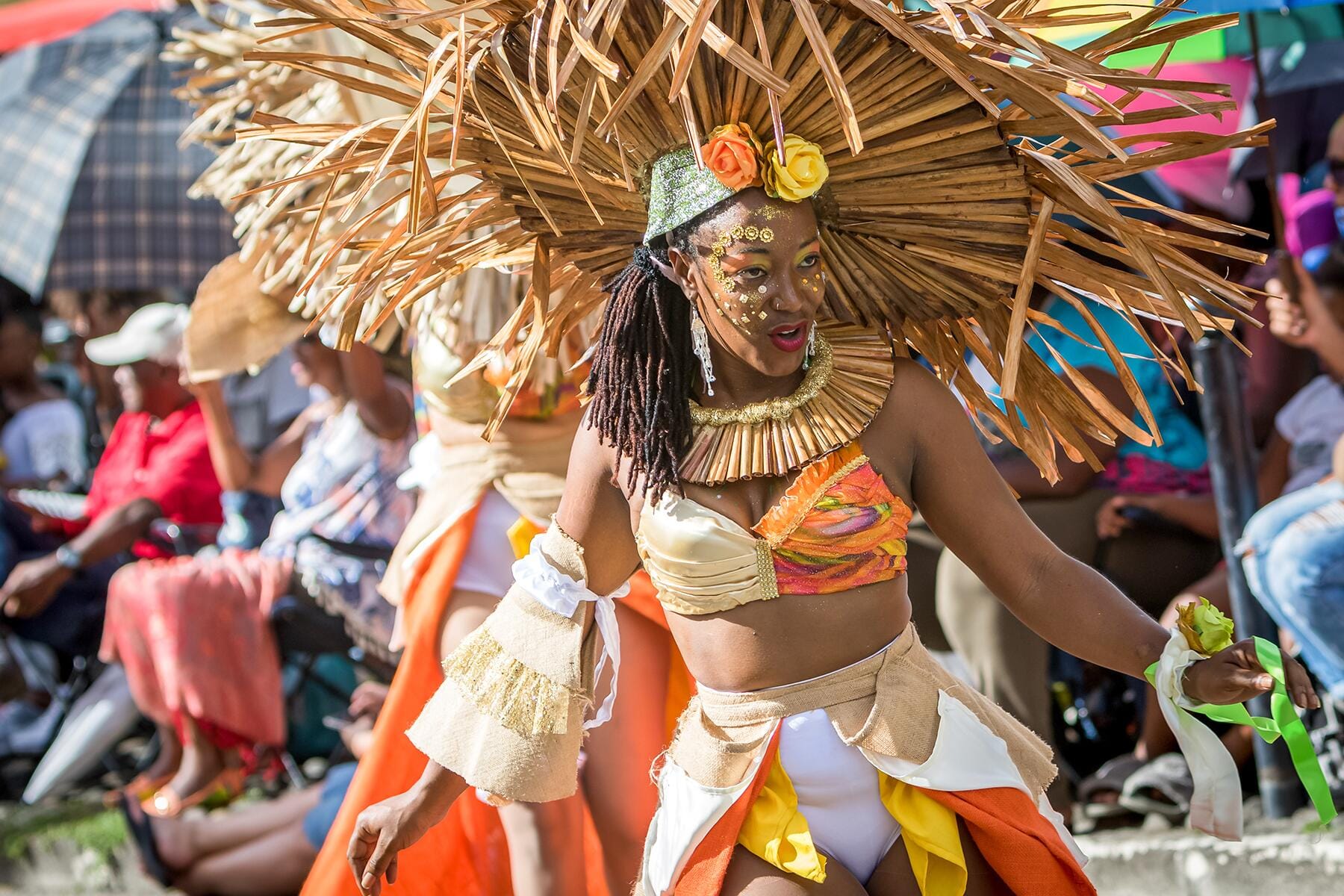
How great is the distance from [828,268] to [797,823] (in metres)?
0.92

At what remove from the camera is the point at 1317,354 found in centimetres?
448

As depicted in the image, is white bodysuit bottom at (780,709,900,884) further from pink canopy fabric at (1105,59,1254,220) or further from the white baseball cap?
the white baseball cap

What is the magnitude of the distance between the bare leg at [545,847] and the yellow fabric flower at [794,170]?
5.38ft

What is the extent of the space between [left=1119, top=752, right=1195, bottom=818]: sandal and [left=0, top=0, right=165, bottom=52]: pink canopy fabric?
6769 millimetres

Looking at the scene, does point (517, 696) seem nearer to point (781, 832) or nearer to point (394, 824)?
point (394, 824)

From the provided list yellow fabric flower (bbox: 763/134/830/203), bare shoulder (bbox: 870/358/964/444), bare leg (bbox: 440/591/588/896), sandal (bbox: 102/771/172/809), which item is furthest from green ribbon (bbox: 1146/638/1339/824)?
sandal (bbox: 102/771/172/809)

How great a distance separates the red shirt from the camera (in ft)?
21.4

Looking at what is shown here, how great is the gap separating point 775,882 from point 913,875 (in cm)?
22

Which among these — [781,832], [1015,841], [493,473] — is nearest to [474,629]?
A: [493,473]

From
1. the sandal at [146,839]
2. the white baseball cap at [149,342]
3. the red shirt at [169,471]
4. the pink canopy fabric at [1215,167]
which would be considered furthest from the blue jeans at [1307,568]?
the white baseball cap at [149,342]

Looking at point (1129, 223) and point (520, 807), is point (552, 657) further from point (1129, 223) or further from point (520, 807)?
point (1129, 223)

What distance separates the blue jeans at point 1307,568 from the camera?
13.3 feet

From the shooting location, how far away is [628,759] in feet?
11.7

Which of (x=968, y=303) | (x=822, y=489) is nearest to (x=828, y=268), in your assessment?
(x=968, y=303)
